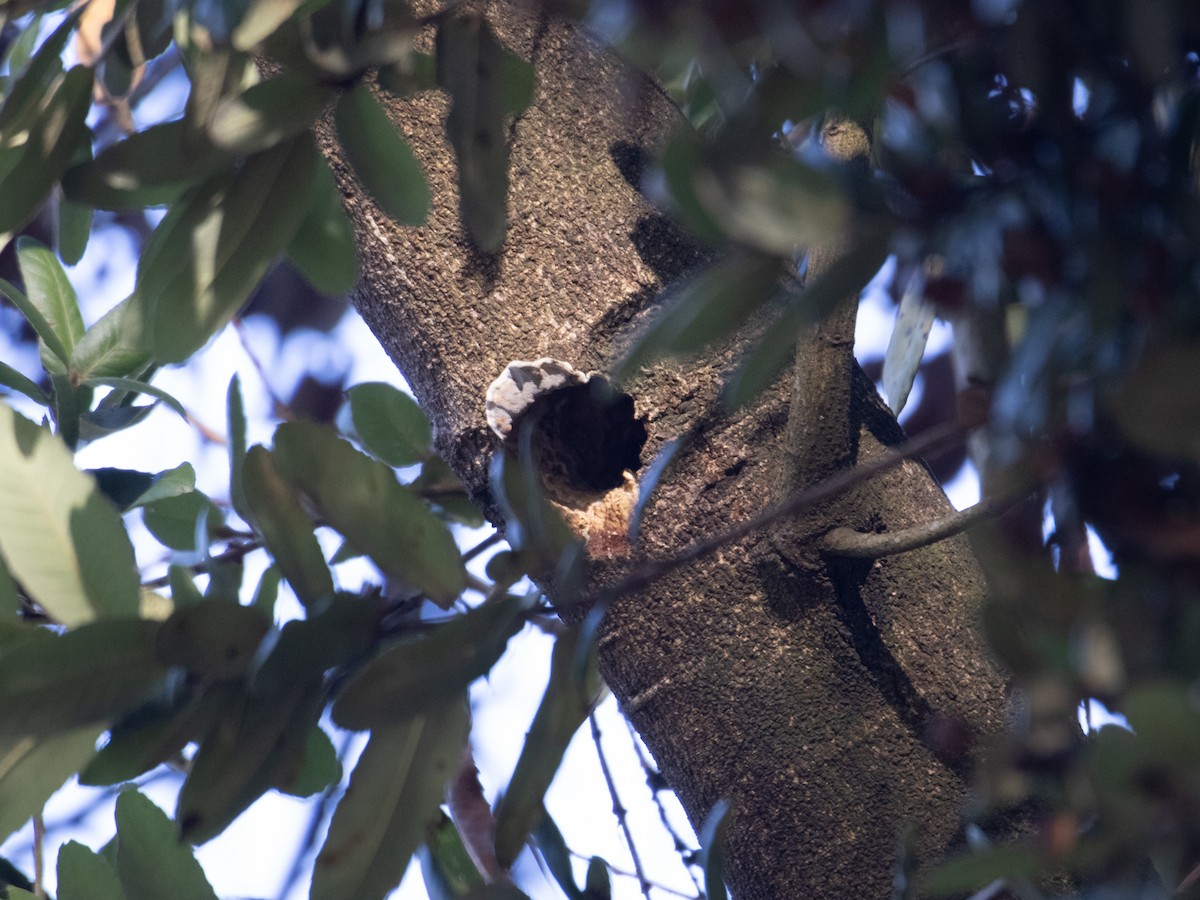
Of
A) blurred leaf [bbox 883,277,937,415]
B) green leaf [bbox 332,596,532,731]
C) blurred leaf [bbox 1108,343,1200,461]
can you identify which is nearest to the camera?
blurred leaf [bbox 1108,343,1200,461]

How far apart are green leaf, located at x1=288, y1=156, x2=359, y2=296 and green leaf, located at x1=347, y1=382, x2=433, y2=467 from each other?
1.57ft

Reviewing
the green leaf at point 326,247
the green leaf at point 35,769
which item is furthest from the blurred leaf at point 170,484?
the green leaf at point 35,769

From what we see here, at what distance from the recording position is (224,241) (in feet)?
1.89

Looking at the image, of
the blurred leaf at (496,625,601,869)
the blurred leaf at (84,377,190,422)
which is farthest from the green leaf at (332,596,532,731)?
the blurred leaf at (84,377,190,422)

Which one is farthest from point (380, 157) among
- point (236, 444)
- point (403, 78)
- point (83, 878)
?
point (83, 878)

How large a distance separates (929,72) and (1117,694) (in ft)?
0.74

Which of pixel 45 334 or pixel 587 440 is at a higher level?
pixel 45 334

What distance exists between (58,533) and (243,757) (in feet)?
0.58

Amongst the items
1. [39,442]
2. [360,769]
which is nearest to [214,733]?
[360,769]

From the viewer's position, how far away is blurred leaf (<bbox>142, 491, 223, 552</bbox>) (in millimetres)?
1146

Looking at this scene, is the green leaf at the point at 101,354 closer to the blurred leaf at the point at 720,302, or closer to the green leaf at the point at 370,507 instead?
the green leaf at the point at 370,507

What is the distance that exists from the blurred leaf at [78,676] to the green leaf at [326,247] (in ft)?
0.96

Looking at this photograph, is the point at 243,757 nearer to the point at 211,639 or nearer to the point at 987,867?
the point at 211,639

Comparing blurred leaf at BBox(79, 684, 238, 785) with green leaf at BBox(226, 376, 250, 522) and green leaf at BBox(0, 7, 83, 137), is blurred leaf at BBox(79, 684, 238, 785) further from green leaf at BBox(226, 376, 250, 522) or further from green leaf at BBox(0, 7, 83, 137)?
green leaf at BBox(0, 7, 83, 137)
